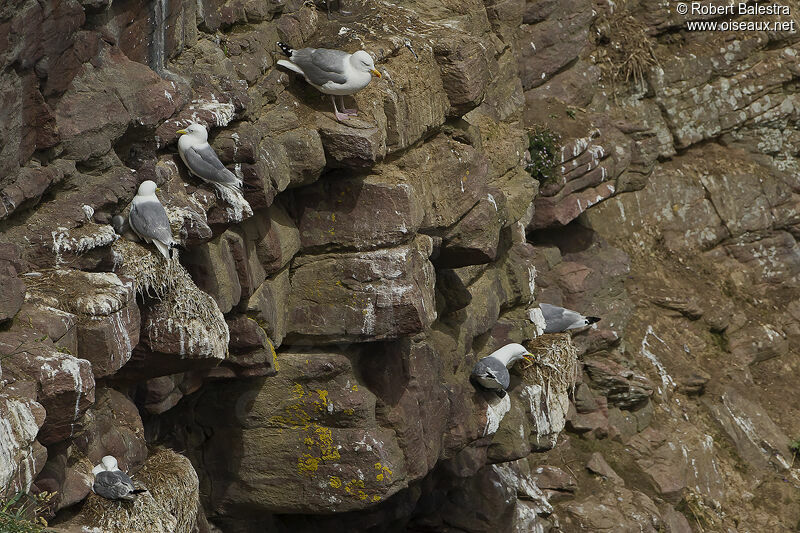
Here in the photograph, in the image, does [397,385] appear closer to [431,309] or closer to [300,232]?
[431,309]

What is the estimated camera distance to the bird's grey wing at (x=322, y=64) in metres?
9.35

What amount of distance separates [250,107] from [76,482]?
10.2ft

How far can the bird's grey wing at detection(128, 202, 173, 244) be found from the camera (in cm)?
756

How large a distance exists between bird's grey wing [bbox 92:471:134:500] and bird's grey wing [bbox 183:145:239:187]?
79.6 inches

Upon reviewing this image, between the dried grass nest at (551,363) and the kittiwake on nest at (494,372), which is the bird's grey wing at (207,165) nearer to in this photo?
the kittiwake on nest at (494,372)

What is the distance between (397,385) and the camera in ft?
34.4

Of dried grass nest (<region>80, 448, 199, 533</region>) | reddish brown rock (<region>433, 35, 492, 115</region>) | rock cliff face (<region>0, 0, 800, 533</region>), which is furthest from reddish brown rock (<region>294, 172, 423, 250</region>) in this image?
dried grass nest (<region>80, 448, 199, 533</region>)

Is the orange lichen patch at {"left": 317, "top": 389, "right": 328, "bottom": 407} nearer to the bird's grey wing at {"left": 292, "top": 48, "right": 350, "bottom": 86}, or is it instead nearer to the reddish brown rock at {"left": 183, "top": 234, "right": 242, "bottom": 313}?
the reddish brown rock at {"left": 183, "top": 234, "right": 242, "bottom": 313}

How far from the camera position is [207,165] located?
326 inches

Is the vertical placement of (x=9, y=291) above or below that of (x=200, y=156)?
above

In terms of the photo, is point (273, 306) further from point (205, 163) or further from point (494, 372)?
point (494, 372)

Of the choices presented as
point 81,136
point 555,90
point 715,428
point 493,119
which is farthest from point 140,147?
point 715,428

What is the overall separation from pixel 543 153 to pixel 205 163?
320 inches

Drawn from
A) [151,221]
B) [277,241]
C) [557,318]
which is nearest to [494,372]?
[557,318]
